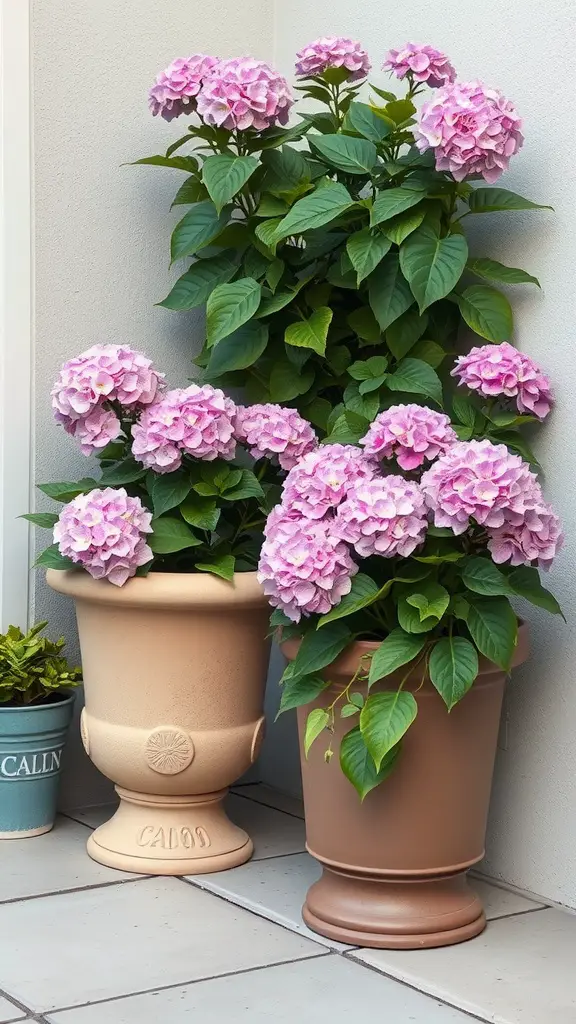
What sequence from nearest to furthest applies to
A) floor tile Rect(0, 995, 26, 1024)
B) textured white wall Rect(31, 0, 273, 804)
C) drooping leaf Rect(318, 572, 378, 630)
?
1. floor tile Rect(0, 995, 26, 1024)
2. drooping leaf Rect(318, 572, 378, 630)
3. textured white wall Rect(31, 0, 273, 804)

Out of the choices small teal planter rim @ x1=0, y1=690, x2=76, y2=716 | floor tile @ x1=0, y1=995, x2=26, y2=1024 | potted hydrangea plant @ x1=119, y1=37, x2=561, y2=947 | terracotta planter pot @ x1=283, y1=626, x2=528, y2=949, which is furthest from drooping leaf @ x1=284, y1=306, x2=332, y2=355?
floor tile @ x1=0, y1=995, x2=26, y2=1024

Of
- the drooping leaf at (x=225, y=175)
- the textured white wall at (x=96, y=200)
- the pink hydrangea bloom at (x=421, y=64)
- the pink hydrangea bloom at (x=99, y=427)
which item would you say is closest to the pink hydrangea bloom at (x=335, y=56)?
the pink hydrangea bloom at (x=421, y=64)

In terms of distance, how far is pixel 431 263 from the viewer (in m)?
2.04

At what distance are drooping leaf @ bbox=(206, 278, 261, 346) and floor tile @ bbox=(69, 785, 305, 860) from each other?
36.0 inches

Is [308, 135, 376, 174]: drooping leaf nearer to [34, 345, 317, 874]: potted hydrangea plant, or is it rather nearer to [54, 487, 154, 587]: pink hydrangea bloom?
[34, 345, 317, 874]: potted hydrangea plant

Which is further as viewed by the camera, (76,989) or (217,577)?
(217,577)

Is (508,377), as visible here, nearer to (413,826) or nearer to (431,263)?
(431,263)

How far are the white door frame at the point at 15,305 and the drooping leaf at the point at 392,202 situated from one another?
727 millimetres

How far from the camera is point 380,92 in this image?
213 cm

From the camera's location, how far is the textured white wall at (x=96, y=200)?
2438 mm

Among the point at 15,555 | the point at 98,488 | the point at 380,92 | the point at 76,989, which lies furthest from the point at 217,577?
the point at 380,92

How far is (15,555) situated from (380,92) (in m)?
1.07

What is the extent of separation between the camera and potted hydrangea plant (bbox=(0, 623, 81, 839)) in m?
2.29

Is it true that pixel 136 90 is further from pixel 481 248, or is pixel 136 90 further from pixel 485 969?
pixel 485 969
